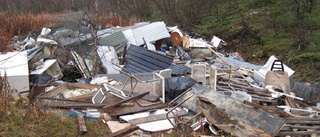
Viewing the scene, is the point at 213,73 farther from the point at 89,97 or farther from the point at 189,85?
the point at 89,97

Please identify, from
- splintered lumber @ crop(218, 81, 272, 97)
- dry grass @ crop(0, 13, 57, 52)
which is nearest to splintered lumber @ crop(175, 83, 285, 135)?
splintered lumber @ crop(218, 81, 272, 97)

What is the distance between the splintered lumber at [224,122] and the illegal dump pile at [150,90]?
0.01 meters

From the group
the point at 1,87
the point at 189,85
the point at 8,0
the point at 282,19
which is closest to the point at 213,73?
the point at 189,85

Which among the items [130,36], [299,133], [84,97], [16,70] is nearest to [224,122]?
[299,133]

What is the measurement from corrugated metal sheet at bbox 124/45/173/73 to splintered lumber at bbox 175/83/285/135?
7.59ft

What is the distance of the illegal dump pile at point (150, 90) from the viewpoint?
5.36m

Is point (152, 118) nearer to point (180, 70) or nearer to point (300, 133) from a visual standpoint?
point (300, 133)

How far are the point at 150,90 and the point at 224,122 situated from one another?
1.84 metres

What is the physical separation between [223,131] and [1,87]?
3814mm

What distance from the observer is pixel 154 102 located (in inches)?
243

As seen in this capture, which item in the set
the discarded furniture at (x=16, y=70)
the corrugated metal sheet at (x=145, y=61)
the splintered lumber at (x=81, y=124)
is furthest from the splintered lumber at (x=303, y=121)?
the discarded furniture at (x=16, y=70)

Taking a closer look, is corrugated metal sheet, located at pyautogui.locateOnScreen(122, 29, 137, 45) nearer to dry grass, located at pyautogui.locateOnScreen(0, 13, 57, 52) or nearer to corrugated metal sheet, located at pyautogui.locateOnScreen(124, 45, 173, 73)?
corrugated metal sheet, located at pyautogui.locateOnScreen(124, 45, 173, 73)

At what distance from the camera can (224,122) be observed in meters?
5.30

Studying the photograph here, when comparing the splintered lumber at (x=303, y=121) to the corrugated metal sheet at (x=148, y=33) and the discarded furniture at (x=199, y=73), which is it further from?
the corrugated metal sheet at (x=148, y=33)
